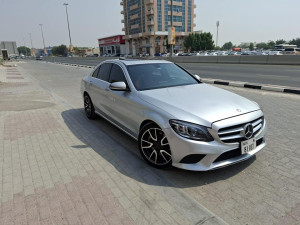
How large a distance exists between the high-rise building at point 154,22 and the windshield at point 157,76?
244 feet

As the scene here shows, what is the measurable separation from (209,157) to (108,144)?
216cm

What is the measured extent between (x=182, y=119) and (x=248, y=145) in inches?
39.0

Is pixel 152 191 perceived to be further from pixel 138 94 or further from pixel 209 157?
pixel 138 94

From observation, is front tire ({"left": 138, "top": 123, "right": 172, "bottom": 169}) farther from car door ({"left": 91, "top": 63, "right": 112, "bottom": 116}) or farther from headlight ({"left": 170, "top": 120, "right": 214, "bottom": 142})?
car door ({"left": 91, "top": 63, "right": 112, "bottom": 116})

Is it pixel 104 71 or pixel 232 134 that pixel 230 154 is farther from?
pixel 104 71

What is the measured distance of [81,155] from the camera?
380 centimetres

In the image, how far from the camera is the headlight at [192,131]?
2719 mm

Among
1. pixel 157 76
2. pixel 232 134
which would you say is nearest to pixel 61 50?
pixel 157 76

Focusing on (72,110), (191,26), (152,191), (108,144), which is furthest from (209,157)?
(191,26)

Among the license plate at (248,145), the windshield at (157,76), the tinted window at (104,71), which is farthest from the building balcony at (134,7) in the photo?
the license plate at (248,145)

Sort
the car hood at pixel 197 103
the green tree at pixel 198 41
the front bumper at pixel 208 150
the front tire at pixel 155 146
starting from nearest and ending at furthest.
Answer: the front bumper at pixel 208 150, the car hood at pixel 197 103, the front tire at pixel 155 146, the green tree at pixel 198 41

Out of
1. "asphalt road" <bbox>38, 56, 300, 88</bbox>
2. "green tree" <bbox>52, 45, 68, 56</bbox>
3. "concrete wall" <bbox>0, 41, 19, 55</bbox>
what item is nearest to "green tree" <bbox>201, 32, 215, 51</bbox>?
"asphalt road" <bbox>38, 56, 300, 88</bbox>

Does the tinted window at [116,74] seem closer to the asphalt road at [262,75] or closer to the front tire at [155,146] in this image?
the front tire at [155,146]

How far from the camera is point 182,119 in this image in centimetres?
280
